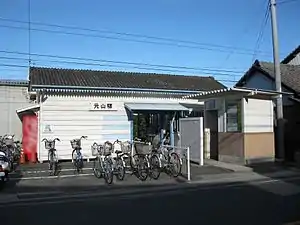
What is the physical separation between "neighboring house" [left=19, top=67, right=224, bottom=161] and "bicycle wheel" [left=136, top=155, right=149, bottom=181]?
6.49 m

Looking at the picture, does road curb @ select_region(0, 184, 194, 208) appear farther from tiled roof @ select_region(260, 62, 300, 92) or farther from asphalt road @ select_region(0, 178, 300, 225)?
tiled roof @ select_region(260, 62, 300, 92)

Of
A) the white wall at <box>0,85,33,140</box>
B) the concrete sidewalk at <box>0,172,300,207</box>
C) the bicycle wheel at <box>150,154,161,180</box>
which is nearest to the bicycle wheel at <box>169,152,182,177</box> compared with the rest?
the bicycle wheel at <box>150,154,161,180</box>

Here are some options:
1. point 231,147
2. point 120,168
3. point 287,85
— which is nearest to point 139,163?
point 120,168

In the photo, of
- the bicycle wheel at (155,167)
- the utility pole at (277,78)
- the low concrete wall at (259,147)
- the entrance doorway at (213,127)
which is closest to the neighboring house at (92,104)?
the entrance doorway at (213,127)

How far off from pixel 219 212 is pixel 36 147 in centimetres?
1255

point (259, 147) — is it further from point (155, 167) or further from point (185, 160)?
point (155, 167)

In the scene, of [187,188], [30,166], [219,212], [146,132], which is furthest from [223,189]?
A: [146,132]

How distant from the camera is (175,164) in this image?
47.2 feet

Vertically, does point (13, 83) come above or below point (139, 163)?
above

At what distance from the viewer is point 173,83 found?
24.3m

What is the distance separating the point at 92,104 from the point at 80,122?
3.53 feet

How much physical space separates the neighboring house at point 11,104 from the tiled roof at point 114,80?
2.54 metres

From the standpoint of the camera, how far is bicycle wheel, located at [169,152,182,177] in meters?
14.2

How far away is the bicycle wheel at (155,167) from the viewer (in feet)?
45.7
